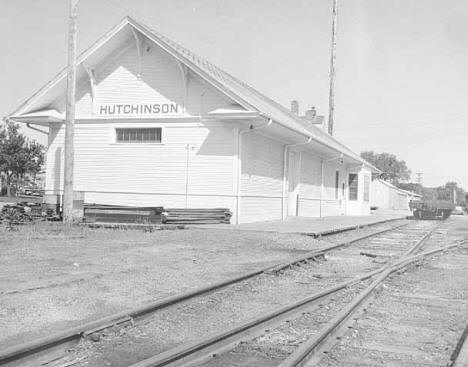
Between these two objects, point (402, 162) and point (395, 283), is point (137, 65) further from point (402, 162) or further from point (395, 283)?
point (402, 162)

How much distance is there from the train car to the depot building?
21129 millimetres

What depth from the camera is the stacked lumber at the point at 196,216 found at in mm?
18078

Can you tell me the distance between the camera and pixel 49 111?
20625mm

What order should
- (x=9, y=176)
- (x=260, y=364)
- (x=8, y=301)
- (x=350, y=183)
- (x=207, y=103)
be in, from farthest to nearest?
(x=9, y=176), (x=350, y=183), (x=207, y=103), (x=8, y=301), (x=260, y=364)

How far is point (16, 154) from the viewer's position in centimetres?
5066

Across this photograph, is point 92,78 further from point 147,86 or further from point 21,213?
point 21,213

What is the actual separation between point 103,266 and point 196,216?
8908 millimetres

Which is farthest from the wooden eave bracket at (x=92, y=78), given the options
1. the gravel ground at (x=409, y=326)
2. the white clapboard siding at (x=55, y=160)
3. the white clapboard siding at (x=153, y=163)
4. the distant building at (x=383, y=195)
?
the distant building at (x=383, y=195)

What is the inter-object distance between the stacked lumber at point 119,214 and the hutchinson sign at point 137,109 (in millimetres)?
3695

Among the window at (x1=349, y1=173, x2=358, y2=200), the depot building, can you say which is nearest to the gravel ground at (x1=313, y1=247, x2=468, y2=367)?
the depot building

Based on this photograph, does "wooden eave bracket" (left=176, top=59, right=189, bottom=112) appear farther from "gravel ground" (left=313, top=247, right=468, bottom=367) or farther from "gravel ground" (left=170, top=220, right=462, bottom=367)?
"gravel ground" (left=170, top=220, right=462, bottom=367)

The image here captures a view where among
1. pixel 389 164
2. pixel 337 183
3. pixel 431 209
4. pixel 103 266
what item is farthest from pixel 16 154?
pixel 389 164

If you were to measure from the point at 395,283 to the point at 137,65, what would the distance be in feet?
45.9

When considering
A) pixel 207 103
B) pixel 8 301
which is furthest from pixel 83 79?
pixel 8 301
